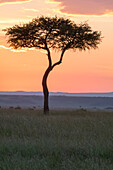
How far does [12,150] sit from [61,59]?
27265 millimetres

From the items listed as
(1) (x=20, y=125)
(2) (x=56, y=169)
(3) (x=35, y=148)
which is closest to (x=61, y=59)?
(1) (x=20, y=125)

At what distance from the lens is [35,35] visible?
40688 mm

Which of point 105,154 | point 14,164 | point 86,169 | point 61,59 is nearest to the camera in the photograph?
point 86,169

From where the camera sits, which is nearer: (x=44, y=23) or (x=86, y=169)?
(x=86, y=169)

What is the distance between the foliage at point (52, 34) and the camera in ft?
132

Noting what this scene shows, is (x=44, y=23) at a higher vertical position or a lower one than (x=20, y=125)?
higher

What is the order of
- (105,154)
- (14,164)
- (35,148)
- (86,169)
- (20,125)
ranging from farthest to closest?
1. (20,125)
2. (35,148)
3. (105,154)
4. (14,164)
5. (86,169)

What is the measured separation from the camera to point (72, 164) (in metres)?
10.5

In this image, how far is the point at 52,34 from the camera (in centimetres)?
4059

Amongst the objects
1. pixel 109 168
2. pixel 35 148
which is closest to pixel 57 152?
pixel 35 148

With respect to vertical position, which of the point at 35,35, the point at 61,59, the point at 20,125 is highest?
the point at 35,35

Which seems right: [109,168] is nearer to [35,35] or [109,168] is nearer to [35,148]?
[35,148]

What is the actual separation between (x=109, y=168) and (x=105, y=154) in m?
2.01

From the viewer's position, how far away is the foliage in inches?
1583
